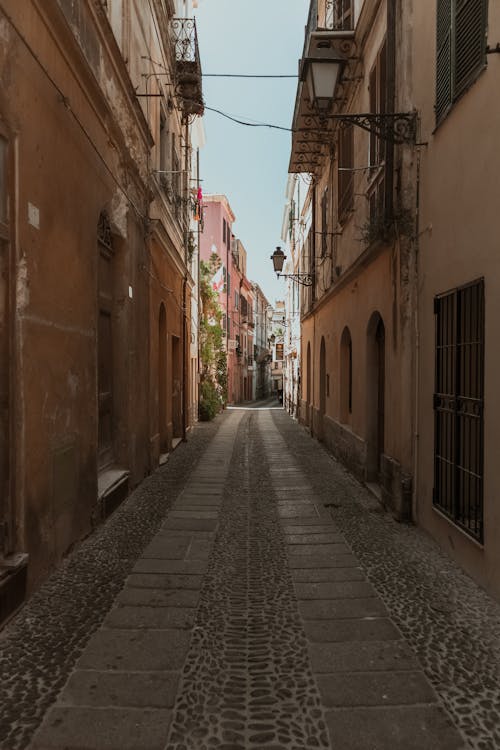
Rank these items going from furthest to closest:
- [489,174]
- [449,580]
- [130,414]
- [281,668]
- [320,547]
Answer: [130,414]
[320,547]
[449,580]
[489,174]
[281,668]

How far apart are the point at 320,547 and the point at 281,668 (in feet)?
7.87

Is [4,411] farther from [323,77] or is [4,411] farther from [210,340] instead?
[210,340]

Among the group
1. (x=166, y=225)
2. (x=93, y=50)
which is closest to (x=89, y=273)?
(x=93, y=50)

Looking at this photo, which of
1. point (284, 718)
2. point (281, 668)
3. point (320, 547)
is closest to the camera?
point (284, 718)

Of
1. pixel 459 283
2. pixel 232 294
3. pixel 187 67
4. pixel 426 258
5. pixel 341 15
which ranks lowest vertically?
pixel 459 283

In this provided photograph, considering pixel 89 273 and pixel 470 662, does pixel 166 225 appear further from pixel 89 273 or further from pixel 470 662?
pixel 470 662

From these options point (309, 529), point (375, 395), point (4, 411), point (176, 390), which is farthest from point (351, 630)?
point (176, 390)

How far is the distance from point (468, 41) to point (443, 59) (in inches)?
24.5

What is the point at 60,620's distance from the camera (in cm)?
391

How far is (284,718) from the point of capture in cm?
281

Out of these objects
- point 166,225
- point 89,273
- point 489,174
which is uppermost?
point 166,225

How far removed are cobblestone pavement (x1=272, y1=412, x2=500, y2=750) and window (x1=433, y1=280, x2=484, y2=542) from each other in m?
0.48

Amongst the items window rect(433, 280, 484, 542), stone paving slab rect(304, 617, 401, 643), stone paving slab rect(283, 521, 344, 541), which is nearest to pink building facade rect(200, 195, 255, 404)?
stone paving slab rect(283, 521, 344, 541)

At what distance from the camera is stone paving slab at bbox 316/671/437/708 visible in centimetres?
295
